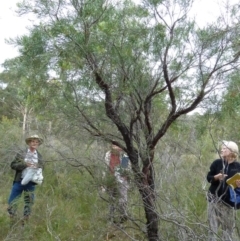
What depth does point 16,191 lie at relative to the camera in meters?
5.31

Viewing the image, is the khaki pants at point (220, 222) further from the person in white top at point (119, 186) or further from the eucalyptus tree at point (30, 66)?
the eucalyptus tree at point (30, 66)

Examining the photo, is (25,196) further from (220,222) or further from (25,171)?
(220,222)

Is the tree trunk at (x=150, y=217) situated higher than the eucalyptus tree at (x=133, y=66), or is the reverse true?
the eucalyptus tree at (x=133, y=66)

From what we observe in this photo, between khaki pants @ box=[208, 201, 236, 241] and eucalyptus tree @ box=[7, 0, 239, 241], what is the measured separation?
2.00 feet

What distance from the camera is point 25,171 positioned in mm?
5180

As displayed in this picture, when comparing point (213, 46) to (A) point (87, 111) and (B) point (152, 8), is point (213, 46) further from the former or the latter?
(A) point (87, 111)

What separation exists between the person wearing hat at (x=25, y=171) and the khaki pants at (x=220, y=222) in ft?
7.05

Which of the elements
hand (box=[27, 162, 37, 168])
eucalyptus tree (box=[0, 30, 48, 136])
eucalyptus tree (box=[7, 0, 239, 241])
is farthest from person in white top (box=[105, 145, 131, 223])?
eucalyptus tree (box=[0, 30, 48, 136])

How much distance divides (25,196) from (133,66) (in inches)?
88.9

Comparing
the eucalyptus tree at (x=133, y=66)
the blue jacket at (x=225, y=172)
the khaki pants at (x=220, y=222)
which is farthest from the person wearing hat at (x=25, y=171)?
the khaki pants at (x=220, y=222)

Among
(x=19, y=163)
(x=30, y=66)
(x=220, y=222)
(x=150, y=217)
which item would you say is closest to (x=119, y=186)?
(x=150, y=217)

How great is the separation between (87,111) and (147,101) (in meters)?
0.69

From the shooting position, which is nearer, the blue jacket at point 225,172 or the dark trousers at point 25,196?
the blue jacket at point 225,172

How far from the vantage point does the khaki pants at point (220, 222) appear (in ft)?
9.70
